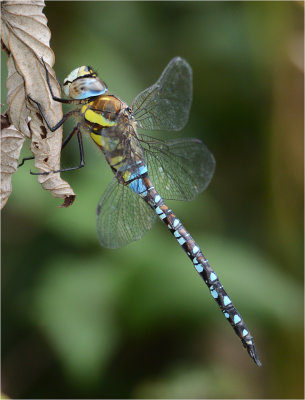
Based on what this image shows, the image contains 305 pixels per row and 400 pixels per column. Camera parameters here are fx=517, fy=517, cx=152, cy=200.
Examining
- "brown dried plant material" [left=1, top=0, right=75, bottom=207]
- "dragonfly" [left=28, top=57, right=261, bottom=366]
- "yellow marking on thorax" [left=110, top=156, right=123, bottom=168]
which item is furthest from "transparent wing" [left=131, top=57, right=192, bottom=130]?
"brown dried plant material" [left=1, top=0, right=75, bottom=207]

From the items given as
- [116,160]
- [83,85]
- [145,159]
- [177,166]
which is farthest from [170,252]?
[83,85]

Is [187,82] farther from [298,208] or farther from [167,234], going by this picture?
[298,208]

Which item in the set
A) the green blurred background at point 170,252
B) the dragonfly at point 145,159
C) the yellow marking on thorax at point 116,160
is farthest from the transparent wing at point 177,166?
the green blurred background at point 170,252

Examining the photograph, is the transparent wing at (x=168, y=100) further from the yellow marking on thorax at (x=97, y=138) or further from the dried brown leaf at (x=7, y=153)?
the dried brown leaf at (x=7, y=153)

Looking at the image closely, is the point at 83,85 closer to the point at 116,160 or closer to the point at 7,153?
the point at 116,160

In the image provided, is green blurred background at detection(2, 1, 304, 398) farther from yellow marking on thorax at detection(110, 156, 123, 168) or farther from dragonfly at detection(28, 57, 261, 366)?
yellow marking on thorax at detection(110, 156, 123, 168)

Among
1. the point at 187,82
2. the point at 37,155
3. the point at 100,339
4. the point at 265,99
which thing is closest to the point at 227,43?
the point at 265,99
